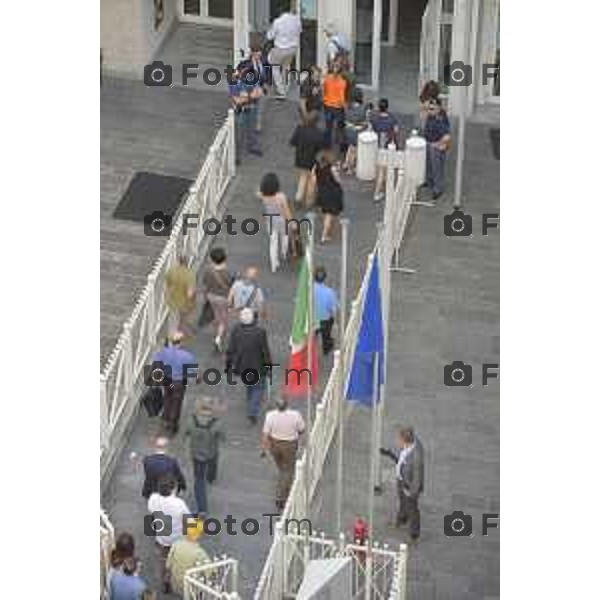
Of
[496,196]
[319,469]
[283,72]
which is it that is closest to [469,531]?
[319,469]

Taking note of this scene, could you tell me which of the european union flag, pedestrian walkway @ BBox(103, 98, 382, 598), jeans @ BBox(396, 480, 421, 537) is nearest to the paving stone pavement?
pedestrian walkway @ BBox(103, 98, 382, 598)

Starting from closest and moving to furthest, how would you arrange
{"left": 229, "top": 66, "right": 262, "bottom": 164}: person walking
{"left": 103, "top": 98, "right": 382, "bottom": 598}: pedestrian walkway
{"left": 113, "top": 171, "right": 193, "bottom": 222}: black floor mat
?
{"left": 103, "top": 98, "right": 382, "bottom": 598}: pedestrian walkway → {"left": 113, "top": 171, "right": 193, "bottom": 222}: black floor mat → {"left": 229, "top": 66, "right": 262, "bottom": 164}: person walking

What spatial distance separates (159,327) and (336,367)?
2603mm

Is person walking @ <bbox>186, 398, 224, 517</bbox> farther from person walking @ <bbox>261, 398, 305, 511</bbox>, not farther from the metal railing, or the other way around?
the metal railing

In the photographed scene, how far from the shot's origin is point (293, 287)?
95.2 feet

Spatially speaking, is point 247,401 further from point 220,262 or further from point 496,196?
point 496,196

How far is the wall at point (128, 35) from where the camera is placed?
108 feet

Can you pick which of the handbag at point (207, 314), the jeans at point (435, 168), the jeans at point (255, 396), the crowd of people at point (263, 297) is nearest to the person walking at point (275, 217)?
the crowd of people at point (263, 297)

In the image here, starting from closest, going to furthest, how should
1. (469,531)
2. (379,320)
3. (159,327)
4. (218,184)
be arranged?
(379,320) < (469,531) < (159,327) < (218,184)

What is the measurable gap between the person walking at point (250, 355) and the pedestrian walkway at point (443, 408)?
42.7 inches

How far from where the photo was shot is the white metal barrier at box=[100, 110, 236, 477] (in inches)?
1038

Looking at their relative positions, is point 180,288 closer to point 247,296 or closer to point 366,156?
point 247,296

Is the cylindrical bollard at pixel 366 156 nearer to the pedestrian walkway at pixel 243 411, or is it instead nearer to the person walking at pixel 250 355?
the pedestrian walkway at pixel 243 411

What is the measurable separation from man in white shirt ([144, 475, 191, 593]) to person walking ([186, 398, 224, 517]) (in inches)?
24.9
